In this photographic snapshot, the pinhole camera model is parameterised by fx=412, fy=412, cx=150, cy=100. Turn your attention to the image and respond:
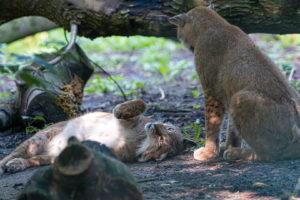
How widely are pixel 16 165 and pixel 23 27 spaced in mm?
4903

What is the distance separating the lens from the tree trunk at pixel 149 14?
5.23 m

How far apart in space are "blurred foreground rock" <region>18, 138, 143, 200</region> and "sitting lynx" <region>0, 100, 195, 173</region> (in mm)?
2159

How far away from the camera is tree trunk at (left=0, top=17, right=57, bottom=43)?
848cm

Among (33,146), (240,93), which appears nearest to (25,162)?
(33,146)

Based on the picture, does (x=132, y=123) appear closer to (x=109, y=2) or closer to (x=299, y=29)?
(x=109, y=2)

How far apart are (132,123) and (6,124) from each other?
7.81ft

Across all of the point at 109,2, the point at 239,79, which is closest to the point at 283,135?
the point at 239,79

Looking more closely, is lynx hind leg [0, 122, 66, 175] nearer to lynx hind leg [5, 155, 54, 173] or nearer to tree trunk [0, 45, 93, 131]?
lynx hind leg [5, 155, 54, 173]

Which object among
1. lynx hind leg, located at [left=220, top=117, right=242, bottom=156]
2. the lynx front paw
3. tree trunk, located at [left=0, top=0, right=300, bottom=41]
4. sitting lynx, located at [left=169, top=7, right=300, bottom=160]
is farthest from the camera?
tree trunk, located at [left=0, top=0, right=300, bottom=41]

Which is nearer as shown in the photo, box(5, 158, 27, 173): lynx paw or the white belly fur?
box(5, 158, 27, 173): lynx paw

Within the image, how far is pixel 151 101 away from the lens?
24.9 ft

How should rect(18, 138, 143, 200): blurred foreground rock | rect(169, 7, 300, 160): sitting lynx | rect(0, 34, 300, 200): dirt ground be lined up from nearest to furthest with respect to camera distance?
rect(18, 138, 143, 200): blurred foreground rock, rect(0, 34, 300, 200): dirt ground, rect(169, 7, 300, 160): sitting lynx

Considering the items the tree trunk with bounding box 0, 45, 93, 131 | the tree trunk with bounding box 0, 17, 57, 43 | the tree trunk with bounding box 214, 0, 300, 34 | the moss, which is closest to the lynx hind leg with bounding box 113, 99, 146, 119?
the tree trunk with bounding box 0, 45, 93, 131

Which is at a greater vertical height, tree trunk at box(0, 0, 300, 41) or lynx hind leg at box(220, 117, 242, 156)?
tree trunk at box(0, 0, 300, 41)
